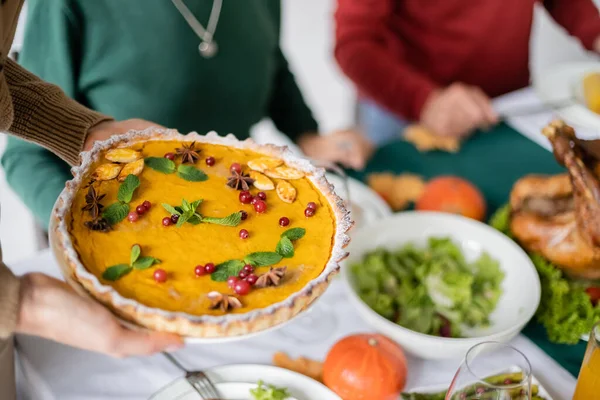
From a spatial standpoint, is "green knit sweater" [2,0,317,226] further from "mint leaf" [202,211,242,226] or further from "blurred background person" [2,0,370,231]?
"mint leaf" [202,211,242,226]

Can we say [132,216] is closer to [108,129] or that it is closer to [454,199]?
[108,129]

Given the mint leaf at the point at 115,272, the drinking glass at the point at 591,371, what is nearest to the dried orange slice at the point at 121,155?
the mint leaf at the point at 115,272

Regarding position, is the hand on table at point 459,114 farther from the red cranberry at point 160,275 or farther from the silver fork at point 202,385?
the red cranberry at point 160,275

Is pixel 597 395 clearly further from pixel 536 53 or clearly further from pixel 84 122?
pixel 536 53

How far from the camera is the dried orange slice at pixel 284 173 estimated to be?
3.36 feet

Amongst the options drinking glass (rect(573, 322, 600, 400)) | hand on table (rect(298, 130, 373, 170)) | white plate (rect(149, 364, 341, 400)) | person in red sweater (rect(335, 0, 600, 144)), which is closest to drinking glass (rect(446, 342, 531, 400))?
drinking glass (rect(573, 322, 600, 400))

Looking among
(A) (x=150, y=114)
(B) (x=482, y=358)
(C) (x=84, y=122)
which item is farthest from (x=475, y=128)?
(C) (x=84, y=122)

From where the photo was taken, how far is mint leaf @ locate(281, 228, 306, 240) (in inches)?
35.9

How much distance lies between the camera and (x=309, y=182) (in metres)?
1.04

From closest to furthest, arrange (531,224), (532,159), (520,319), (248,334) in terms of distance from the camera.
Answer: (248,334), (520,319), (531,224), (532,159)

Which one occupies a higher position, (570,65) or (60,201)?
(60,201)

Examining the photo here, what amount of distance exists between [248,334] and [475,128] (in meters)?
1.30

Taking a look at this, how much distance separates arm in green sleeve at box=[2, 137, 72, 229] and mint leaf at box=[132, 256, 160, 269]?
1.75 feet

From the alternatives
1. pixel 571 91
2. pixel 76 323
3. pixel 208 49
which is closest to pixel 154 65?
pixel 208 49
